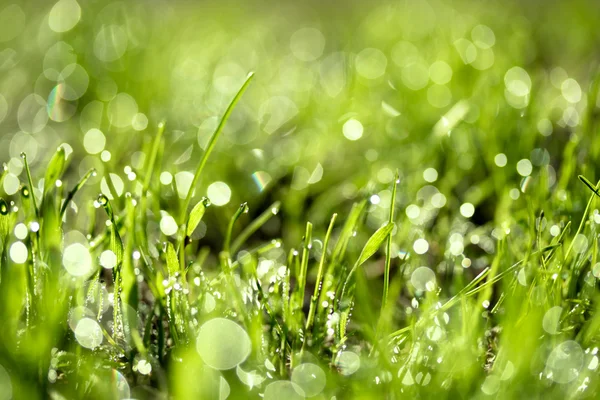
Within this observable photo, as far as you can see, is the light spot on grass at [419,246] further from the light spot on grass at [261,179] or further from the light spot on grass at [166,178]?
the light spot on grass at [166,178]

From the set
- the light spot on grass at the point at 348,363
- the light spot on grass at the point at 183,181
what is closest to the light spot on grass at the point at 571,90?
the light spot on grass at the point at 183,181

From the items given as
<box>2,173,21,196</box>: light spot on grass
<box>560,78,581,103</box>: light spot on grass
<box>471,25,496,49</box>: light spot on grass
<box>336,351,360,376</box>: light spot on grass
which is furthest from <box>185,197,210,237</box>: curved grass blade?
<box>471,25,496,49</box>: light spot on grass

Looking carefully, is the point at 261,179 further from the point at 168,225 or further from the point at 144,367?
the point at 144,367

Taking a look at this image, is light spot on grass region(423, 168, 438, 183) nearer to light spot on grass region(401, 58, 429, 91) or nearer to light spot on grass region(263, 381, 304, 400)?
light spot on grass region(401, 58, 429, 91)

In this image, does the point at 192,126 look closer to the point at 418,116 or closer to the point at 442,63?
the point at 418,116

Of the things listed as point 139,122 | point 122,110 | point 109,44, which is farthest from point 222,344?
point 109,44

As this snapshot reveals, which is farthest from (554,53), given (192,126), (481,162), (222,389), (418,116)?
(222,389)
